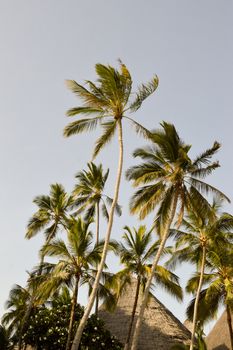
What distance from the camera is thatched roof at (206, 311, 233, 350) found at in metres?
27.3

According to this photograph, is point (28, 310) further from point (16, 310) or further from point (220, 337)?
point (220, 337)

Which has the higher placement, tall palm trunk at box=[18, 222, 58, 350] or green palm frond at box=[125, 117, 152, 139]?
green palm frond at box=[125, 117, 152, 139]

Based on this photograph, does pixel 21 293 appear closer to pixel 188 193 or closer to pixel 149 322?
pixel 149 322

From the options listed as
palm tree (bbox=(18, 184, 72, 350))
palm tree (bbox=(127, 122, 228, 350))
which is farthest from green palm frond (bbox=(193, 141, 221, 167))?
palm tree (bbox=(18, 184, 72, 350))

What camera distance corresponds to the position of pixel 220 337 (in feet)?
92.8

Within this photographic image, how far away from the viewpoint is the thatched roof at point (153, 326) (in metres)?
26.8

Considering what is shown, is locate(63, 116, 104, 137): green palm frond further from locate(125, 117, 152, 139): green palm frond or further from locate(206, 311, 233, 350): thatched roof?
locate(206, 311, 233, 350): thatched roof

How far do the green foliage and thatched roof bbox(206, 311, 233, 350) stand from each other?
811 cm

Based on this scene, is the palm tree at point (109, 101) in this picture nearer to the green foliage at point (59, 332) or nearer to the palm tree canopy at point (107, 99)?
the palm tree canopy at point (107, 99)

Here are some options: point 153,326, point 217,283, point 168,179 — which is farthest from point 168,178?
point 153,326

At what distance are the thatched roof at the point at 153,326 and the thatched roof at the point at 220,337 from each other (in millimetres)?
2120

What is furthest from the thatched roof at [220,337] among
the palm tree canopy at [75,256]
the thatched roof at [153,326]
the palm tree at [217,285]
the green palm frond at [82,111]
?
the green palm frond at [82,111]

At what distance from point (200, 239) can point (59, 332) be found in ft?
33.6

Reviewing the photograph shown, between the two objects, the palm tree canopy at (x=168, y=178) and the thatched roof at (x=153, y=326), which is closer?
the palm tree canopy at (x=168, y=178)
